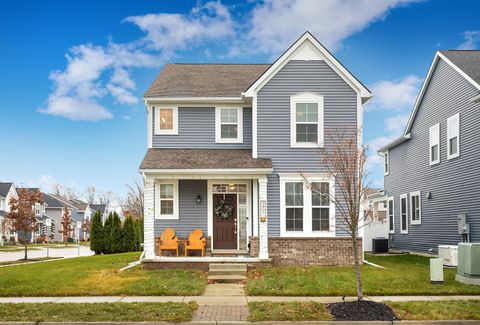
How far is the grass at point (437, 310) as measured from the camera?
985 cm

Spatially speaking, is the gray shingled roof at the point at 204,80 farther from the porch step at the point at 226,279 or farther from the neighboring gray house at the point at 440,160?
the neighboring gray house at the point at 440,160

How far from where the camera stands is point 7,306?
1077cm

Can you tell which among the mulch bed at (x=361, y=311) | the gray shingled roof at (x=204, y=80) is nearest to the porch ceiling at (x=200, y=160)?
the gray shingled roof at (x=204, y=80)

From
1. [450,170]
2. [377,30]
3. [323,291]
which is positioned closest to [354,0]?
[377,30]

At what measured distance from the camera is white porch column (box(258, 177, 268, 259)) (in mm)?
16766

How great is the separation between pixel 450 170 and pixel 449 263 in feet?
15.5

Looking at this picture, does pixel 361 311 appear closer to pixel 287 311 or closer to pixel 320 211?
pixel 287 311

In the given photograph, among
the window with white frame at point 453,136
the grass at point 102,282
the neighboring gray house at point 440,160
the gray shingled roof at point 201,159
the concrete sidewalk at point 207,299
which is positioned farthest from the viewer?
the window with white frame at point 453,136

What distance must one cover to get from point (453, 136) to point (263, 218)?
9468 mm

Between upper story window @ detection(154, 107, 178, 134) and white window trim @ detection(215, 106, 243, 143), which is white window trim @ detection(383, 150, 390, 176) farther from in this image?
upper story window @ detection(154, 107, 178, 134)

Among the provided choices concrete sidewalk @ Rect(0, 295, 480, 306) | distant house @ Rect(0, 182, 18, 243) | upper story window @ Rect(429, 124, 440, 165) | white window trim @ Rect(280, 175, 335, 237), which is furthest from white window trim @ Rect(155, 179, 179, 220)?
distant house @ Rect(0, 182, 18, 243)

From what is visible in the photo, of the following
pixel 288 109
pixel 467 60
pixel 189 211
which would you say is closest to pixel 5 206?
pixel 189 211

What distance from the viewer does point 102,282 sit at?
13781 mm

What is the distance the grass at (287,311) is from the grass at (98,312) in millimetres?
1324
